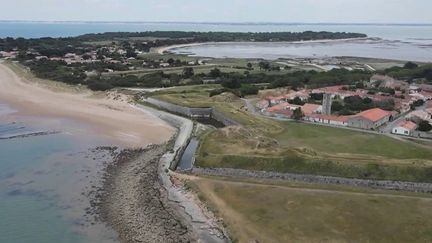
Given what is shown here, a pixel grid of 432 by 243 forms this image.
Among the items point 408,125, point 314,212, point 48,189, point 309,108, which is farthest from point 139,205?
point 309,108

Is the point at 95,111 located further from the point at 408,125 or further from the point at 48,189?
the point at 408,125

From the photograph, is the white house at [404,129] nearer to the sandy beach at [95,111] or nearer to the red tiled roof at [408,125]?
the red tiled roof at [408,125]

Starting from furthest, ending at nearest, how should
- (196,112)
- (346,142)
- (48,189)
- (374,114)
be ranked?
(196,112) < (374,114) < (346,142) < (48,189)

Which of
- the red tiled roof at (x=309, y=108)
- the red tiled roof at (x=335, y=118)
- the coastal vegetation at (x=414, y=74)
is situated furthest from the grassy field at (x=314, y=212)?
the coastal vegetation at (x=414, y=74)

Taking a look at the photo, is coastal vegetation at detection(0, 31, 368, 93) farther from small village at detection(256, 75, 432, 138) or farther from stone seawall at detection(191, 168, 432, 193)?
stone seawall at detection(191, 168, 432, 193)

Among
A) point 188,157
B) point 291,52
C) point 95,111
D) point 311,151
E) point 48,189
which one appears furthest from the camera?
point 291,52

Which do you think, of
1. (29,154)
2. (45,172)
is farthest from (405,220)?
(29,154)
